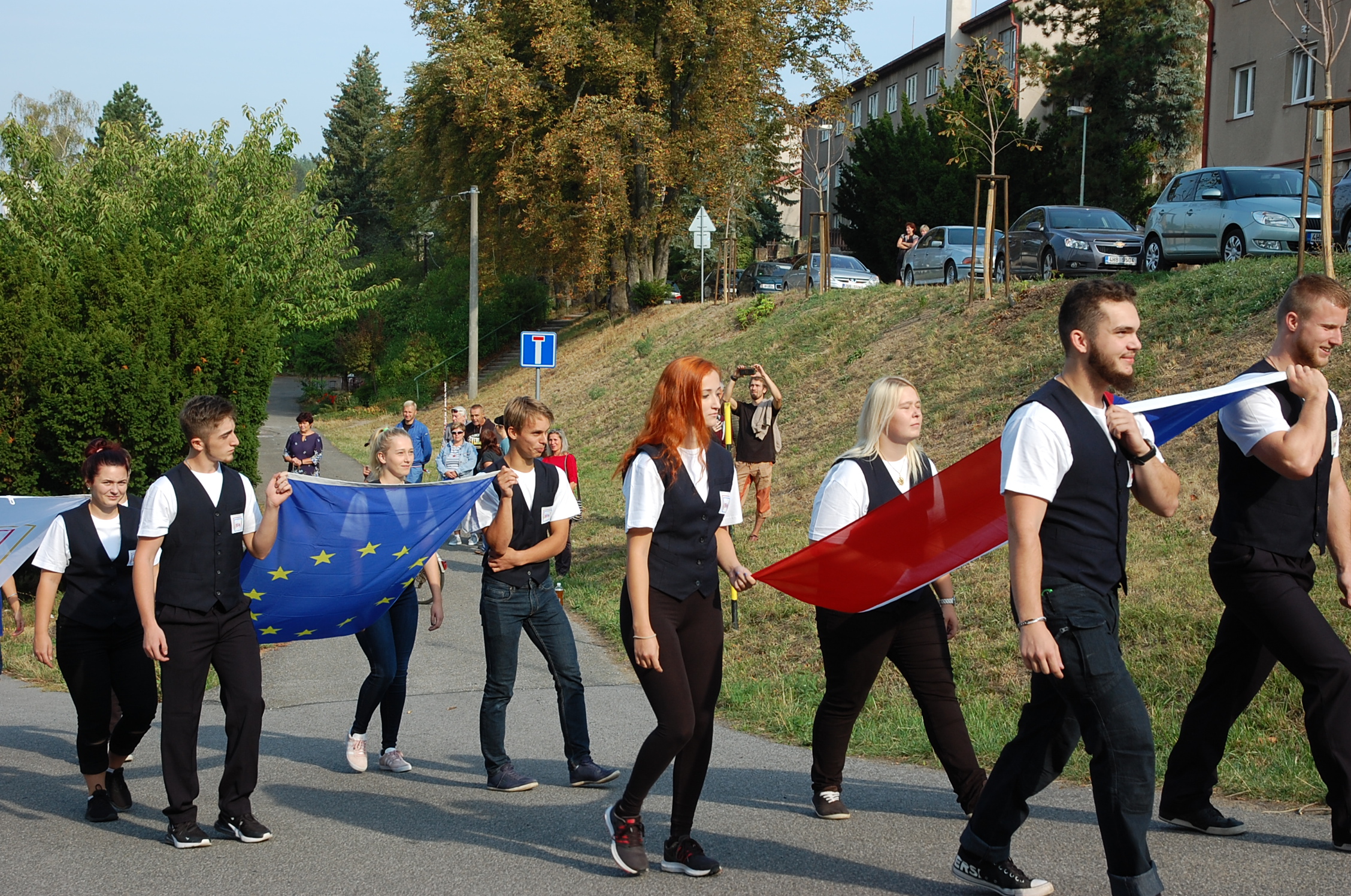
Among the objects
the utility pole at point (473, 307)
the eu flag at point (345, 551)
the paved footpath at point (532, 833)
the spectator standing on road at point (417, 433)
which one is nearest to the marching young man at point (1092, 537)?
the paved footpath at point (532, 833)

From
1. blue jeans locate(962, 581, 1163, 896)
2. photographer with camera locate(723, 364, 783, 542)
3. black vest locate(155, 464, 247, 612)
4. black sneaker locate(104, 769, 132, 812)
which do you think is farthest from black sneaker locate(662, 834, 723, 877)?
photographer with camera locate(723, 364, 783, 542)

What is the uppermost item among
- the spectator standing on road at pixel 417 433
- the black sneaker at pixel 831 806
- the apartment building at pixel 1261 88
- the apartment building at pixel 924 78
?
the apartment building at pixel 924 78

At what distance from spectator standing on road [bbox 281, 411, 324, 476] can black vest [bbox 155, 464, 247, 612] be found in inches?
528

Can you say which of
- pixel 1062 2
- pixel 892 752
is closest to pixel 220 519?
pixel 892 752

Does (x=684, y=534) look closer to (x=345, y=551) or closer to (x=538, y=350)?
(x=345, y=551)

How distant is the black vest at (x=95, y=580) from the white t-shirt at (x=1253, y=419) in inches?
186

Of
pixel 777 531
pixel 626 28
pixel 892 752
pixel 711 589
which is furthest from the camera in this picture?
pixel 626 28

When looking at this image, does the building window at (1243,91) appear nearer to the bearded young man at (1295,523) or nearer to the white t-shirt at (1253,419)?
the bearded young man at (1295,523)

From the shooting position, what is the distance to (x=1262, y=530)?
4.48m

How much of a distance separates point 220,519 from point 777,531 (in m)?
8.94

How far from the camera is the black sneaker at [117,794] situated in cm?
584

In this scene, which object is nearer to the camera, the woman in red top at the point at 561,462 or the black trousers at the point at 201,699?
the black trousers at the point at 201,699

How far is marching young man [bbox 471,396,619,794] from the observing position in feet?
19.3

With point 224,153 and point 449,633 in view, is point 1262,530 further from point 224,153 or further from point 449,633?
point 224,153
